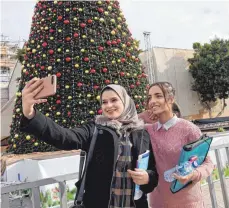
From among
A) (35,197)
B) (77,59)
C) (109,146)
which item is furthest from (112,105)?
(77,59)

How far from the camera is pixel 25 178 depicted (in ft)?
13.5

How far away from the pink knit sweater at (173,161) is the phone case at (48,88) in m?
0.75

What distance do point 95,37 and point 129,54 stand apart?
0.85 meters

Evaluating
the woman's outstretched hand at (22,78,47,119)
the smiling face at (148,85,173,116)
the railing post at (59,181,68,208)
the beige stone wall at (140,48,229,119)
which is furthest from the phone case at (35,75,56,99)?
the beige stone wall at (140,48,229,119)

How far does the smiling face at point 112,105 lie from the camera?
132 cm

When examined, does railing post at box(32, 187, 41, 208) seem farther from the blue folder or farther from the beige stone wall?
the beige stone wall

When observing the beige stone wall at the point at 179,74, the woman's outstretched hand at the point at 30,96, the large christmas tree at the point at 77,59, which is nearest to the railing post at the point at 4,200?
the woman's outstretched hand at the point at 30,96

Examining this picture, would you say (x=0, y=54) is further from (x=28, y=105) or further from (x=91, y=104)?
(x=28, y=105)

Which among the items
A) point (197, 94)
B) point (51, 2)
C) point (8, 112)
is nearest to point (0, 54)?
point (8, 112)

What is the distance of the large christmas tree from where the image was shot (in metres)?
4.90

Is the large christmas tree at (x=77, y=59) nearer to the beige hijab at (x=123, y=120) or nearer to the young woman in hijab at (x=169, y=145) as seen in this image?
the young woman in hijab at (x=169, y=145)

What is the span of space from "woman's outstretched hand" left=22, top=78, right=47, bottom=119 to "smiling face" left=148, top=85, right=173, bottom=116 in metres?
0.74

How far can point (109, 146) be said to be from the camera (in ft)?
4.08

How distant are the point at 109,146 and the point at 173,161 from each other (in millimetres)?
449
